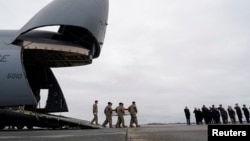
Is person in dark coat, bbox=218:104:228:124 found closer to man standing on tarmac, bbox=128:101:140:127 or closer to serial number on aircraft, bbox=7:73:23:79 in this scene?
man standing on tarmac, bbox=128:101:140:127

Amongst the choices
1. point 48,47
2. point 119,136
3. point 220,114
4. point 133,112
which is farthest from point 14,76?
point 220,114

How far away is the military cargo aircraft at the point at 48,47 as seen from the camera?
13461 mm

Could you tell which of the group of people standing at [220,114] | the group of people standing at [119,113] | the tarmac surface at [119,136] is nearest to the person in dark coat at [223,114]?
the group of people standing at [220,114]

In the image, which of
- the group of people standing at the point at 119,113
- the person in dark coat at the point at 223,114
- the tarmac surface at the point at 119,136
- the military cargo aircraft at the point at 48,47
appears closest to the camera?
the tarmac surface at the point at 119,136

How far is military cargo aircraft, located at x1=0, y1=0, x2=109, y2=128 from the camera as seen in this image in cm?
1346

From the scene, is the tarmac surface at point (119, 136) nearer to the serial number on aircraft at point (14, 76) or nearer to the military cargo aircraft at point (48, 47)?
the serial number on aircraft at point (14, 76)

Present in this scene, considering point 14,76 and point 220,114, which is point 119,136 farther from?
point 220,114

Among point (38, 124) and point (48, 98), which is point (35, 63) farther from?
point (38, 124)

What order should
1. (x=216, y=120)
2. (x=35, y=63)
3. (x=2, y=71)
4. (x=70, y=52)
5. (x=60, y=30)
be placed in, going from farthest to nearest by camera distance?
(x=216, y=120)
(x=35, y=63)
(x=60, y=30)
(x=70, y=52)
(x=2, y=71)

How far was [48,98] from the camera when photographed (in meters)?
18.2

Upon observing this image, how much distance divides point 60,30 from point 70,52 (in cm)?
209

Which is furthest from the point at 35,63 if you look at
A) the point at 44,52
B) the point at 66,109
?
the point at 66,109

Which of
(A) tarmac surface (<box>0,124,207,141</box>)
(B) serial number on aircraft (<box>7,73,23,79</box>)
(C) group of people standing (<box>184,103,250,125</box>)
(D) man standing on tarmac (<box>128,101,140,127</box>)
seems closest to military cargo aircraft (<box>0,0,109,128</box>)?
(B) serial number on aircraft (<box>7,73,23,79</box>)

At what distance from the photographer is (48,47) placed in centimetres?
1512
